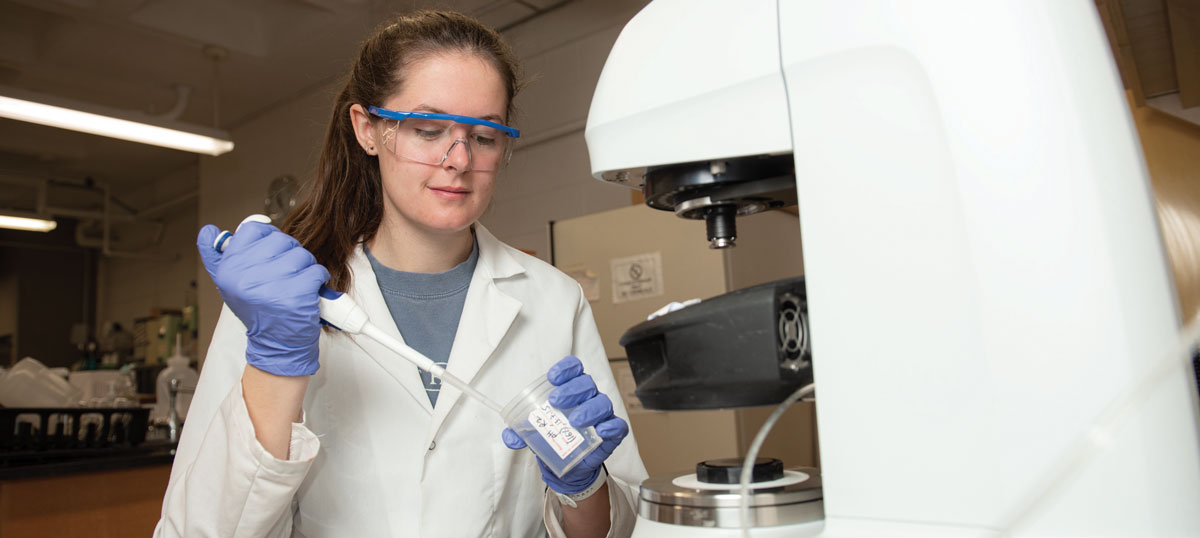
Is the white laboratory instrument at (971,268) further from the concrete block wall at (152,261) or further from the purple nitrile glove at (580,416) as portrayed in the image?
the concrete block wall at (152,261)

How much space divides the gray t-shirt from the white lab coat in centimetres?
3

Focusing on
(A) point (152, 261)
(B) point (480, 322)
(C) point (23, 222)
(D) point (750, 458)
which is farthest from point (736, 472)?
(A) point (152, 261)

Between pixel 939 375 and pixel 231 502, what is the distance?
2.36 ft

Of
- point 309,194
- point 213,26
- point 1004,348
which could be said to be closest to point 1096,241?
point 1004,348

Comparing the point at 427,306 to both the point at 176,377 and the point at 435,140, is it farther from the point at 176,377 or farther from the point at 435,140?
the point at 176,377

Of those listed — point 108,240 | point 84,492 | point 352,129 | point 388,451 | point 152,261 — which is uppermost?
point 108,240

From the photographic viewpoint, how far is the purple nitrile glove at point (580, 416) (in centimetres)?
76

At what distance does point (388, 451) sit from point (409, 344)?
16 cm

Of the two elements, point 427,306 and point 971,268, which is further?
point 427,306

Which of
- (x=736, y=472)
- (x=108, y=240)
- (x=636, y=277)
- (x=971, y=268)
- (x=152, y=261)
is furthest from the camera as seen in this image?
(x=152, y=261)

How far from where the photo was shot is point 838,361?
1.63ft

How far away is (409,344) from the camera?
1.09m

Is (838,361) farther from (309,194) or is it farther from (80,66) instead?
(80,66)

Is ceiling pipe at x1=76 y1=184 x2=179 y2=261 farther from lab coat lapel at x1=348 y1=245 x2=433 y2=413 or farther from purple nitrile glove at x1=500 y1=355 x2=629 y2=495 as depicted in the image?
purple nitrile glove at x1=500 y1=355 x2=629 y2=495
